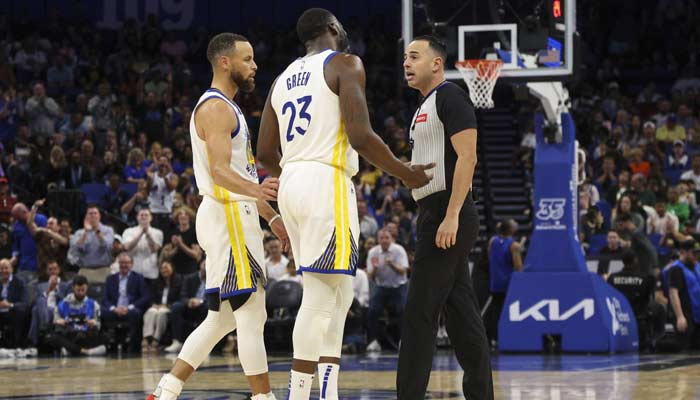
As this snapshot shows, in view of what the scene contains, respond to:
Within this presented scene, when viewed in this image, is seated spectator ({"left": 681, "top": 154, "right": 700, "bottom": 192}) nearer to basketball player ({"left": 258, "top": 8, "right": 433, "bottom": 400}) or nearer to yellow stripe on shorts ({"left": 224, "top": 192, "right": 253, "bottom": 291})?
yellow stripe on shorts ({"left": 224, "top": 192, "right": 253, "bottom": 291})

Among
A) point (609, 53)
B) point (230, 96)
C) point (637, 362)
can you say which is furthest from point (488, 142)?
point (230, 96)

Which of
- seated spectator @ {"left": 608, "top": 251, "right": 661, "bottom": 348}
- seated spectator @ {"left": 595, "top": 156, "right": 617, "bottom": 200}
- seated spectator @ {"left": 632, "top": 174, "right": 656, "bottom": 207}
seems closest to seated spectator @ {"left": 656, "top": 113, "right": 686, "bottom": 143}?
seated spectator @ {"left": 595, "top": 156, "right": 617, "bottom": 200}

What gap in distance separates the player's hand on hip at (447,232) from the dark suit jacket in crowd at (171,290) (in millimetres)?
11292

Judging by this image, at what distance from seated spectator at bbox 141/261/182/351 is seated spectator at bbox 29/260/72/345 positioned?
1236mm

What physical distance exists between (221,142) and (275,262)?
10.2 m

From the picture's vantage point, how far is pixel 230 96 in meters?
7.43

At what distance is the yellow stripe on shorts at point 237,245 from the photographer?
7.03 metres

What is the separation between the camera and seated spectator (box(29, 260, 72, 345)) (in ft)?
55.7

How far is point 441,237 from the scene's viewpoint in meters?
6.51

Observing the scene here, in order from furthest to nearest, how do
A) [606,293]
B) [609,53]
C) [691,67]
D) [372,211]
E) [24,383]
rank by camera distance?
1. [609,53]
2. [691,67]
3. [372,211]
4. [606,293]
5. [24,383]

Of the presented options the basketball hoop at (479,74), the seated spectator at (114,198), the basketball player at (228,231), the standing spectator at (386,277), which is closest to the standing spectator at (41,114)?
the seated spectator at (114,198)

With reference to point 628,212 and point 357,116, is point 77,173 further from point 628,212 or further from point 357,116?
point 357,116

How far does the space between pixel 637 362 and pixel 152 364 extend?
17.4 ft

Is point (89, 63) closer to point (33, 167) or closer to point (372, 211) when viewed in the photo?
point (33, 167)
